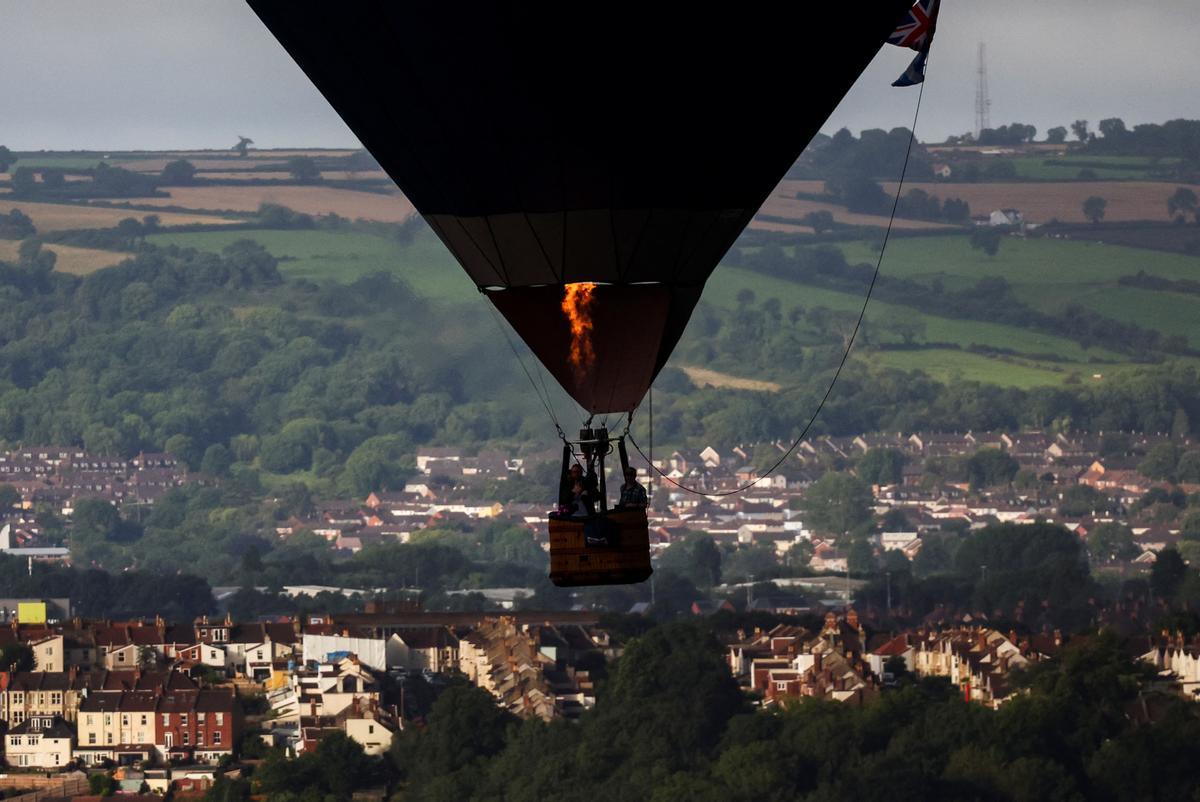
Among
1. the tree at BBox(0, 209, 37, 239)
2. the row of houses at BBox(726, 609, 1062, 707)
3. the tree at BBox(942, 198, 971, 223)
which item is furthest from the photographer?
the tree at BBox(0, 209, 37, 239)

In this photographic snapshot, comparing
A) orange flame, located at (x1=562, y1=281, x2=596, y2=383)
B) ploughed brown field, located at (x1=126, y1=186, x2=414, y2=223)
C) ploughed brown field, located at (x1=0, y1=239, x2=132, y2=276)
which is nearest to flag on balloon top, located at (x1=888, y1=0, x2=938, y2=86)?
orange flame, located at (x1=562, y1=281, x2=596, y2=383)

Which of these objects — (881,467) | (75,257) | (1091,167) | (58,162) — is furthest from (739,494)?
(58,162)

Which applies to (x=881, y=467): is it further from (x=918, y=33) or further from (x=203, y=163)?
(x=918, y=33)

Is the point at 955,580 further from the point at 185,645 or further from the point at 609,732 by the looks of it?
A: the point at 609,732

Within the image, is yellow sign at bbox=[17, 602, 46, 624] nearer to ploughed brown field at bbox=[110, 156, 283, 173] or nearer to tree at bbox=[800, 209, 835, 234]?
tree at bbox=[800, 209, 835, 234]

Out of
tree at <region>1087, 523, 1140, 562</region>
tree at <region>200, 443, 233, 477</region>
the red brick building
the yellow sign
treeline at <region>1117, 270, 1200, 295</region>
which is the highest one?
treeline at <region>1117, 270, 1200, 295</region>

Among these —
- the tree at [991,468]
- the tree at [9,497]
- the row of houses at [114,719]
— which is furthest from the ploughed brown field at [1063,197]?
the row of houses at [114,719]

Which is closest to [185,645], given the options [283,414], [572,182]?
[572,182]
